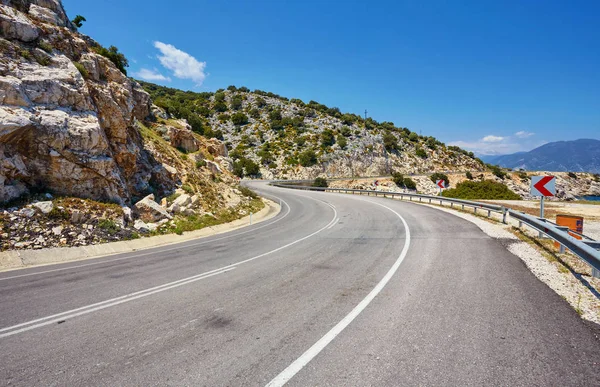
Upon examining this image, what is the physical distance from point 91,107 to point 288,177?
47.9 metres

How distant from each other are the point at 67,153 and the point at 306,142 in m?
59.3

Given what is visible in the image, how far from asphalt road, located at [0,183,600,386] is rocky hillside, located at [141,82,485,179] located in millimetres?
52725

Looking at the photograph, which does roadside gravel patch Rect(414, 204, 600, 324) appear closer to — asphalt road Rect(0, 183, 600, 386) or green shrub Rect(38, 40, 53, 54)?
asphalt road Rect(0, 183, 600, 386)

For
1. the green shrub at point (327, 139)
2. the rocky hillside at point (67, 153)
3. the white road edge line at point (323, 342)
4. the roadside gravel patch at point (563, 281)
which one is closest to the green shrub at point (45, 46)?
the rocky hillside at point (67, 153)

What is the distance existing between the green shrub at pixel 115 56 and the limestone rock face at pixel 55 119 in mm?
2971

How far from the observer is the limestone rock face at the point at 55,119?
434 inches

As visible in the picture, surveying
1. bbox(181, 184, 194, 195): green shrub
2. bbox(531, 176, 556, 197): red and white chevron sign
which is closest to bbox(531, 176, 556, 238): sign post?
bbox(531, 176, 556, 197): red and white chevron sign

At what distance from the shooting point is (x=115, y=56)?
70.4 feet

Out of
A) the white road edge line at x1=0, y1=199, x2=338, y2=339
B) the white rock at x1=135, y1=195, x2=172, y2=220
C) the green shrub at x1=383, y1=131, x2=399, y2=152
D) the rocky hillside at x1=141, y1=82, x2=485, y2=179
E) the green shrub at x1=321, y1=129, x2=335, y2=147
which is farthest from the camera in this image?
the green shrub at x1=383, y1=131, x2=399, y2=152

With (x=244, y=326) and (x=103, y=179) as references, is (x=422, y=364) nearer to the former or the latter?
(x=244, y=326)

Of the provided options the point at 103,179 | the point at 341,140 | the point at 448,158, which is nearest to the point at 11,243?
the point at 103,179

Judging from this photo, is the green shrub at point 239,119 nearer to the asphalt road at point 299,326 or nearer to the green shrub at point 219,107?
the green shrub at point 219,107

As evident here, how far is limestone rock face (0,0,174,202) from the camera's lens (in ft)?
36.2

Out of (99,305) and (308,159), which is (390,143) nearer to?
(308,159)
